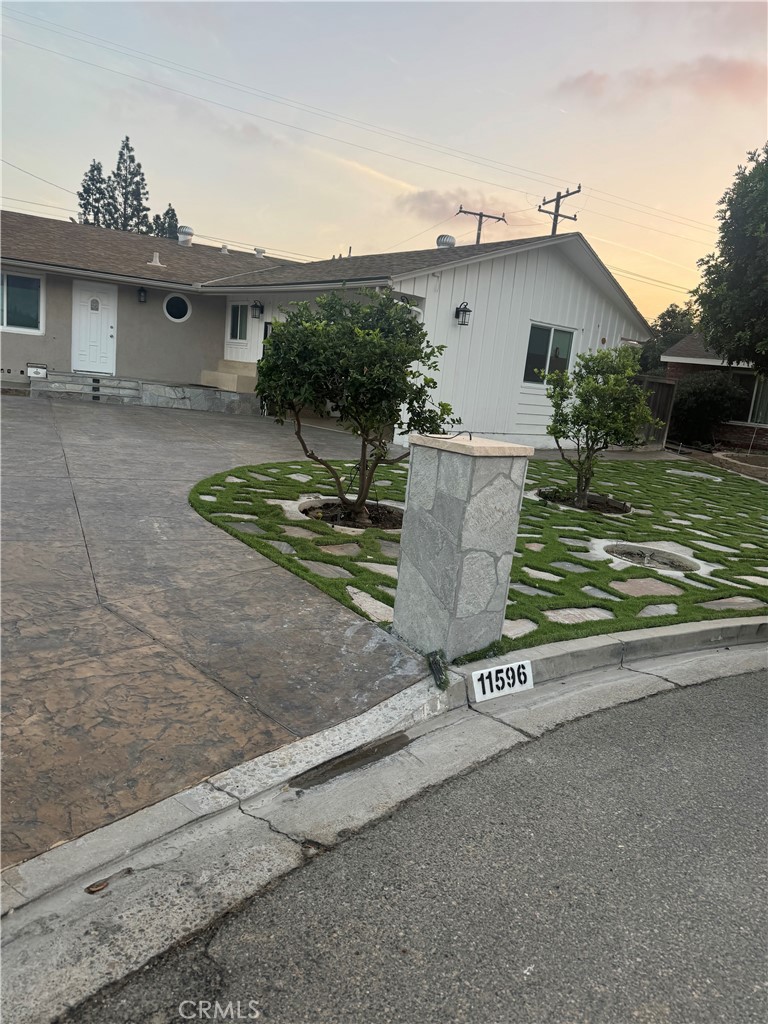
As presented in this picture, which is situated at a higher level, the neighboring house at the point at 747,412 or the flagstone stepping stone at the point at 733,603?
the neighboring house at the point at 747,412

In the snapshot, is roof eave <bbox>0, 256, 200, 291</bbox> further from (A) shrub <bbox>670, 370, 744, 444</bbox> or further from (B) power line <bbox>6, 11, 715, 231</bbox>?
(A) shrub <bbox>670, 370, 744, 444</bbox>

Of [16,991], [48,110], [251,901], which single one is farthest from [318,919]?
[48,110]

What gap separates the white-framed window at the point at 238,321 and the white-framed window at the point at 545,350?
777 cm

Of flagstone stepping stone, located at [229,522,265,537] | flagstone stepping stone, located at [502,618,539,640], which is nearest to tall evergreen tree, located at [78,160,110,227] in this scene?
flagstone stepping stone, located at [229,522,265,537]

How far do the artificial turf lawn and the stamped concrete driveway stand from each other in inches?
20.0

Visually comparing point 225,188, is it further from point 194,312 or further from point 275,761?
point 275,761

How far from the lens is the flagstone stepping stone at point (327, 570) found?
17.3 feet

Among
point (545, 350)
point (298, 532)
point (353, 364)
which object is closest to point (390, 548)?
point (298, 532)

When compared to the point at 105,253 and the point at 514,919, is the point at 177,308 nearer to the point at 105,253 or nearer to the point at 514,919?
the point at 105,253

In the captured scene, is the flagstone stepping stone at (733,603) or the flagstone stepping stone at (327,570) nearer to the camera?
the flagstone stepping stone at (327,570)

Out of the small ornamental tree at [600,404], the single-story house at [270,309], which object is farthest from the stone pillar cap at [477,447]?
the single-story house at [270,309]

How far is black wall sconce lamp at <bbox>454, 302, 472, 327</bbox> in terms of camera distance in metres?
13.6

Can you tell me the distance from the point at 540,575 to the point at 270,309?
13409mm

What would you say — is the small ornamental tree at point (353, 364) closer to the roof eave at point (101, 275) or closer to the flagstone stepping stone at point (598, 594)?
the flagstone stepping stone at point (598, 594)
